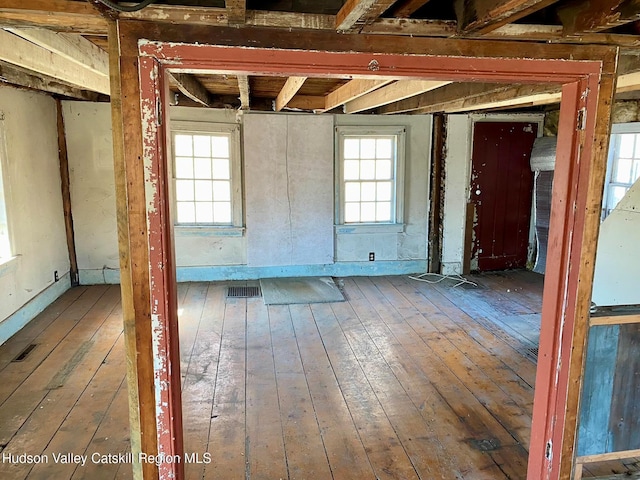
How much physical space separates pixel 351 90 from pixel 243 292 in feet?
9.25

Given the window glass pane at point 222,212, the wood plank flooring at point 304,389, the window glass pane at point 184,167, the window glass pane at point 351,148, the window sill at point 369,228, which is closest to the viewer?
the wood plank flooring at point 304,389

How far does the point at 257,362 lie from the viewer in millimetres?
3744

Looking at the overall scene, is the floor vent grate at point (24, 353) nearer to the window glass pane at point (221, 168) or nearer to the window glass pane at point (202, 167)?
the window glass pane at point (202, 167)

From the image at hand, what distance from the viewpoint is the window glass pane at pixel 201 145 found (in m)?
5.77

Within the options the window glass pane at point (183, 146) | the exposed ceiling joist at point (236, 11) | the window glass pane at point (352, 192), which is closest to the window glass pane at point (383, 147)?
the window glass pane at point (352, 192)

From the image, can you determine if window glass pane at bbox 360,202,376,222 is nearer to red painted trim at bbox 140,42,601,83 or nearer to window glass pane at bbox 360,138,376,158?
window glass pane at bbox 360,138,376,158

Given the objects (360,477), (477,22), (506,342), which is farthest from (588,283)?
(506,342)

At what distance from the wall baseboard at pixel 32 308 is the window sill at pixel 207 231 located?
1456mm

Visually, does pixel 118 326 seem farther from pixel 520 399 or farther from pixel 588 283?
pixel 588 283

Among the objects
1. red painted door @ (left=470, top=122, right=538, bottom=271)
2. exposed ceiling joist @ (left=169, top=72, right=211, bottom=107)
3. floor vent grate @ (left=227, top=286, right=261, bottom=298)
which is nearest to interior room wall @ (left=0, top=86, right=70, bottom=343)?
exposed ceiling joist @ (left=169, top=72, right=211, bottom=107)

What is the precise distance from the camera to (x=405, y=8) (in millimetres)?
1600

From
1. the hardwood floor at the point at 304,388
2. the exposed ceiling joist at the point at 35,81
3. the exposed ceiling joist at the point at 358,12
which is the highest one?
the exposed ceiling joist at the point at 35,81

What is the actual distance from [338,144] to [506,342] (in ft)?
10.6

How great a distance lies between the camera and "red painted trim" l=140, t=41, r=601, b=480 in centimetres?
159
